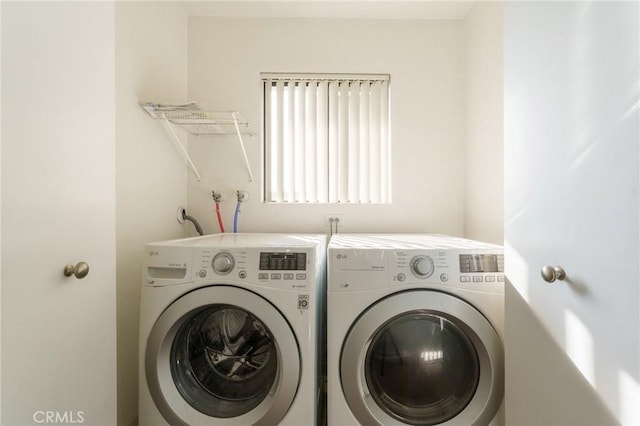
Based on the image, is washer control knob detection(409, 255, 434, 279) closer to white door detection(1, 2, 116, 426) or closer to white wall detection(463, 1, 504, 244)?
white wall detection(463, 1, 504, 244)

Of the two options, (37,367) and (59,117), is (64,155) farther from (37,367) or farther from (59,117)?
(37,367)

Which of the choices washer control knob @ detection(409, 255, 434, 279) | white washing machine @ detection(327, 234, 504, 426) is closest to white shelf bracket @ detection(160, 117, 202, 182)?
white washing machine @ detection(327, 234, 504, 426)

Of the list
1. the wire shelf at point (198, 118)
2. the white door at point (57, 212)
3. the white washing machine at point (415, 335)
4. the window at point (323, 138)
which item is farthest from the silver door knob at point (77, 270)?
the window at point (323, 138)

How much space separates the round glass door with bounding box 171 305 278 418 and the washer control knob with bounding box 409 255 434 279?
24.2 inches

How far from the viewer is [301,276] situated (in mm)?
1076

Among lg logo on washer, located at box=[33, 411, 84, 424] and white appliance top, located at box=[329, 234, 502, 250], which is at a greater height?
white appliance top, located at box=[329, 234, 502, 250]

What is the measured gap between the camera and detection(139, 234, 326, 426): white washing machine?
1041mm

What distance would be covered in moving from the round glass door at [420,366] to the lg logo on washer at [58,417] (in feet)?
2.90

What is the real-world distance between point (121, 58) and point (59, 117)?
0.84 m

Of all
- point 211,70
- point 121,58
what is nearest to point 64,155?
point 121,58

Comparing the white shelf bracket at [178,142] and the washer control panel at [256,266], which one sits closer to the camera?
the washer control panel at [256,266]

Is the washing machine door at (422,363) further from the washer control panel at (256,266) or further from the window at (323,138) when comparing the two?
the window at (323,138)

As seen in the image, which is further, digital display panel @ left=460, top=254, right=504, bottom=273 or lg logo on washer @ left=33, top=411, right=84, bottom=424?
digital display panel @ left=460, top=254, right=504, bottom=273

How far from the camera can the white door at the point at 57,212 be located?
0.62 metres
